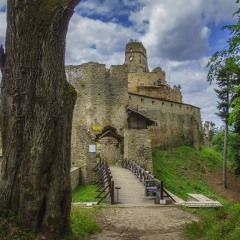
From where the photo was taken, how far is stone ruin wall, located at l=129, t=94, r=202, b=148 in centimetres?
2756

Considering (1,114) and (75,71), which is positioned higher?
(75,71)

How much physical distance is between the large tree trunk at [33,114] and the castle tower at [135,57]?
4308 centimetres

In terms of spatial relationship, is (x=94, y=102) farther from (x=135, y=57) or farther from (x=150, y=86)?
(x=135, y=57)

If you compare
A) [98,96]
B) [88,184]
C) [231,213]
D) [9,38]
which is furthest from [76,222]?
[98,96]

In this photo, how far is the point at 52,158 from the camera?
16.7 feet

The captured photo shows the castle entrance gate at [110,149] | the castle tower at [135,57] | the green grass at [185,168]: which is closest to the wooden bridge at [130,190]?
the green grass at [185,168]

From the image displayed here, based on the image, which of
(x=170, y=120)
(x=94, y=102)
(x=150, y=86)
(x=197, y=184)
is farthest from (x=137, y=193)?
(x=150, y=86)

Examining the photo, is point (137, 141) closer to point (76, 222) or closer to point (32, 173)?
point (76, 222)

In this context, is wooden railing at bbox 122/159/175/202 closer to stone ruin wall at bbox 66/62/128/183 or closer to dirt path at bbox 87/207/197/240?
dirt path at bbox 87/207/197/240

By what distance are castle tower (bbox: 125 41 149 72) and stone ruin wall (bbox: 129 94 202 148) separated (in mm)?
14892

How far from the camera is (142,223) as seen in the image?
7574 mm

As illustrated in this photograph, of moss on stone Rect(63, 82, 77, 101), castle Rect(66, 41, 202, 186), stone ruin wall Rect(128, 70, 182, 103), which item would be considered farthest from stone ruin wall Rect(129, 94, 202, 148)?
moss on stone Rect(63, 82, 77, 101)

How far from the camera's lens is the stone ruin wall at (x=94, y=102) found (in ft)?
69.8

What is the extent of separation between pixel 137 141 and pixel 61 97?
53.1 feet
